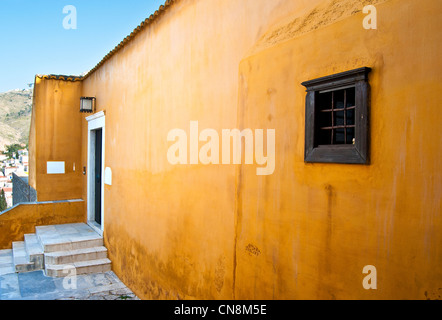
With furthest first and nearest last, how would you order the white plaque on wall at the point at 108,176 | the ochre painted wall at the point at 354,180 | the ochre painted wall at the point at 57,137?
the ochre painted wall at the point at 57,137
the white plaque on wall at the point at 108,176
the ochre painted wall at the point at 354,180

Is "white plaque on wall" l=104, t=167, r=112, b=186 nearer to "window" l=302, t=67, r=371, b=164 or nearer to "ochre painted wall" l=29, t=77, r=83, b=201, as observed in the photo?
"ochre painted wall" l=29, t=77, r=83, b=201

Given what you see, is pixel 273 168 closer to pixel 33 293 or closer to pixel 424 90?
pixel 424 90

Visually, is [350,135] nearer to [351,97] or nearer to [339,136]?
[339,136]

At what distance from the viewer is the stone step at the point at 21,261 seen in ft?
19.5

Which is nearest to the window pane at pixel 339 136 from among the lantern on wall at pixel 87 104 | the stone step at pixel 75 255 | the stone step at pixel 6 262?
the stone step at pixel 75 255

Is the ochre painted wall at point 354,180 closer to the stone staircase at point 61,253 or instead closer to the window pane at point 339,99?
the window pane at point 339,99

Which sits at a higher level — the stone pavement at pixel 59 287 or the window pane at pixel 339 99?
the window pane at pixel 339 99

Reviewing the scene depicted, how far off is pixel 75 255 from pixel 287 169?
5182 mm

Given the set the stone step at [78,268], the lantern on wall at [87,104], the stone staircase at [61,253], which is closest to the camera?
the stone step at [78,268]

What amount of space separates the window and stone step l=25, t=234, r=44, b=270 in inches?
227

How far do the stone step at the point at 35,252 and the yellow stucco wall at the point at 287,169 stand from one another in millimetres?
2356

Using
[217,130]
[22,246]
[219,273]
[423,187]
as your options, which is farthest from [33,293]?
[423,187]

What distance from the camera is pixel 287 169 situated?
2.57 metres

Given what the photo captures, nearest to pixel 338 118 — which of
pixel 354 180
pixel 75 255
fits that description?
pixel 354 180
